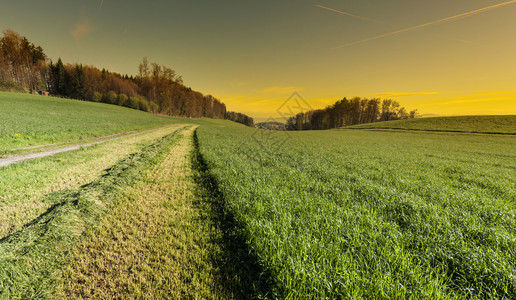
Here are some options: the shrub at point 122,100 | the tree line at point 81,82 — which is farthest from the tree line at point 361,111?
the shrub at point 122,100

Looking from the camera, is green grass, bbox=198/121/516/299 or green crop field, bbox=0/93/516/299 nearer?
green grass, bbox=198/121/516/299

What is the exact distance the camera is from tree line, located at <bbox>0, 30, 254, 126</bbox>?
2606 inches

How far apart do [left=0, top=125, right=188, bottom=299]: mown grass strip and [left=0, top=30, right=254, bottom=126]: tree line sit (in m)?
88.2

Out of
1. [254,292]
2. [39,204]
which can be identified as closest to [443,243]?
[254,292]

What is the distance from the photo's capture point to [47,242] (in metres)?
3.72

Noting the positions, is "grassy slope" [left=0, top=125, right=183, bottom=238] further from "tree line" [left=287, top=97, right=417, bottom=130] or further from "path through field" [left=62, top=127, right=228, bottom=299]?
"tree line" [left=287, top=97, right=417, bottom=130]

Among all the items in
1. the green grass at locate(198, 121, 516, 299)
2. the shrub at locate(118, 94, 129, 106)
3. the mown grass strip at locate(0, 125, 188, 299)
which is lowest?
the mown grass strip at locate(0, 125, 188, 299)

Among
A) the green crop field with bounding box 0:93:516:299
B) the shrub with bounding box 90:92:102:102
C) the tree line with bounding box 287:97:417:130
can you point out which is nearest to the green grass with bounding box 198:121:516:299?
the green crop field with bounding box 0:93:516:299

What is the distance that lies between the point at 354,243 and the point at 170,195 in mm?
6097

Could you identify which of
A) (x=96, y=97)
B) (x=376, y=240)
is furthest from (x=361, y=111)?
(x=96, y=97)

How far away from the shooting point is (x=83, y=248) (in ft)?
12.3

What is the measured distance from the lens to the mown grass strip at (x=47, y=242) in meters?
2.79

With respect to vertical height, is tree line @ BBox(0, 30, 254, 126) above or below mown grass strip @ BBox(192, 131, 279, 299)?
above

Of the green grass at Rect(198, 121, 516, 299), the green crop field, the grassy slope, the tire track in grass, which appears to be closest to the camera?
the green grass at Rect(198, 121, 516, 299)
